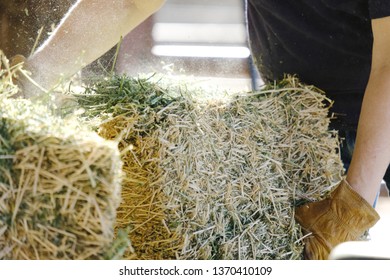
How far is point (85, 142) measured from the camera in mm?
988

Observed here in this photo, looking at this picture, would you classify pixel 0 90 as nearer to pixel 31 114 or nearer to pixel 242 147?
pixel 31 114

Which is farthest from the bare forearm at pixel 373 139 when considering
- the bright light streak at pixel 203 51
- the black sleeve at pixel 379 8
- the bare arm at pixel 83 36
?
the bare arm at pixel 83 36

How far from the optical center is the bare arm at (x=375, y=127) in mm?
1477

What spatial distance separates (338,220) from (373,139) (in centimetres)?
21

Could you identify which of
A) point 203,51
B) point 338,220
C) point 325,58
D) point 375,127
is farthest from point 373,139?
point 203,51

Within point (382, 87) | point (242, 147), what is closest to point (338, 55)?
point (382, 87)

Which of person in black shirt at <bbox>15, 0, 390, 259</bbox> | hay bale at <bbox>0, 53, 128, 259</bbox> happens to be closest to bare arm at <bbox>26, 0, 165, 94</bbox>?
person in black shirt at <bbox>15, 0, 390, 259</bbox>

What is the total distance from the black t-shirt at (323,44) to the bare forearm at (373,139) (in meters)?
0.18

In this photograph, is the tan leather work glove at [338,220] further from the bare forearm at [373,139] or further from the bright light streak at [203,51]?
the bright light streak at [203,51]

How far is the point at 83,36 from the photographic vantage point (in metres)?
1.76

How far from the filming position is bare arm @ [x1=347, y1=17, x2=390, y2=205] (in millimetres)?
1477

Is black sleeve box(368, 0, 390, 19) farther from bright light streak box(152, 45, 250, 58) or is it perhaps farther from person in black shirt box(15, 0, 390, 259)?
bright light streak box(152, 45, 250, 58)

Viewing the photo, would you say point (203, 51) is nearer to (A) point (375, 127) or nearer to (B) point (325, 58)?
(B) point (325, 58)

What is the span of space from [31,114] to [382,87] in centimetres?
83
